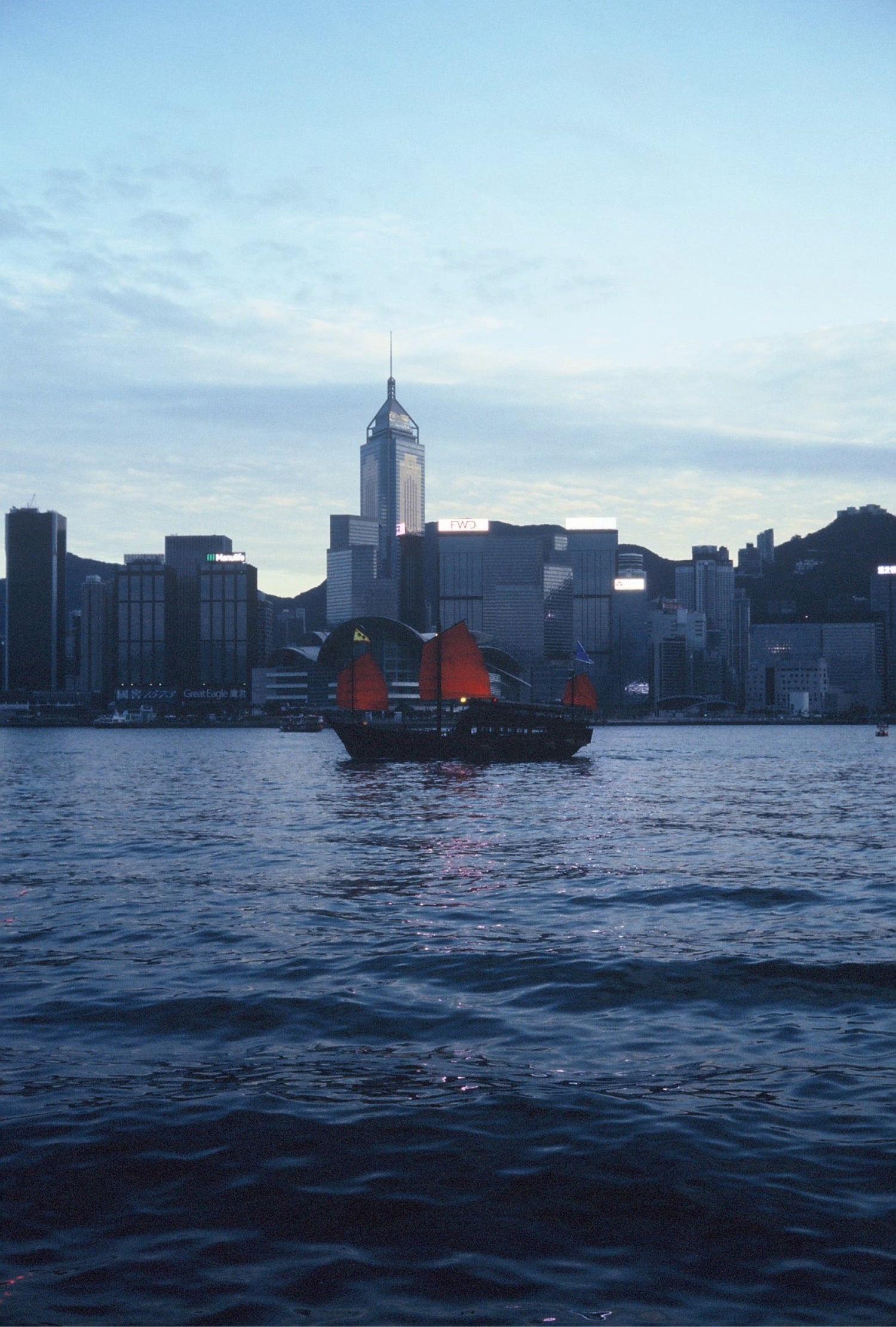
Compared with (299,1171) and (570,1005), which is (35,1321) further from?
(570,1005)

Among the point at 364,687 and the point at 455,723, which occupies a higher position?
the point at 364,687

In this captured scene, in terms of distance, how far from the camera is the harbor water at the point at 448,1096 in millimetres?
7605

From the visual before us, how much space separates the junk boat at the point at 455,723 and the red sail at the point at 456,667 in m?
0.05

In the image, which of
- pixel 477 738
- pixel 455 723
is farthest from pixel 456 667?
pixel 455 723

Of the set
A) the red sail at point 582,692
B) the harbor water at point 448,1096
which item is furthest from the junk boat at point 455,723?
the harbor water at point 448,1096

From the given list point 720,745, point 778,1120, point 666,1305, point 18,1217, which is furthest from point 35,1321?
point 720,745

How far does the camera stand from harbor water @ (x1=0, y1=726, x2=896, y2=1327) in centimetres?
761

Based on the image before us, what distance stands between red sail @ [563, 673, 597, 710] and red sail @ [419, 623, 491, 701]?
108 ft

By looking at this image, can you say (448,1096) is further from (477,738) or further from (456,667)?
(477,738)

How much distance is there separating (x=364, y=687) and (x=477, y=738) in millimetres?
12514

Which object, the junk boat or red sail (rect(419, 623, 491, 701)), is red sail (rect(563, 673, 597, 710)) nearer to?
the junk boat

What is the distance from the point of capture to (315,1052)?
506 inches

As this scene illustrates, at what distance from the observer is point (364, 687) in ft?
342

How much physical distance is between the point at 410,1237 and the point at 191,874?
69.8 feet
